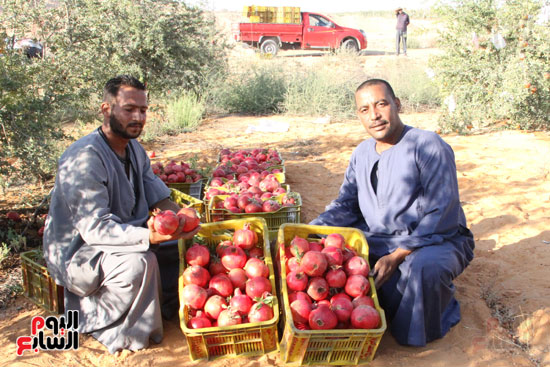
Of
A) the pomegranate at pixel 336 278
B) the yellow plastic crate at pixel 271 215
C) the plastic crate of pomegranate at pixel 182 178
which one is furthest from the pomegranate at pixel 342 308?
the plastic crate of pomegranate at pixel 182 178

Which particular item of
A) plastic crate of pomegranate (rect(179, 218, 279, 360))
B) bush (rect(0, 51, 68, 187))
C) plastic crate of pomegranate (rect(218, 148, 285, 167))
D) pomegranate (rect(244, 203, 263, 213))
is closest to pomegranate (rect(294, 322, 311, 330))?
plastic crate of pomegranate (rect(179, 218, 279, 360))

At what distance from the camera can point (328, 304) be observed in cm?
279

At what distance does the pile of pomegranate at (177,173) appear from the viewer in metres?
5.27

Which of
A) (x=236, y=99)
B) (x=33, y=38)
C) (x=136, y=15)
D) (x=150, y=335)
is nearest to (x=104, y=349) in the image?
(x=150, y=335)

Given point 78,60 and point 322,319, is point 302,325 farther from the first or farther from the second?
point 78,60

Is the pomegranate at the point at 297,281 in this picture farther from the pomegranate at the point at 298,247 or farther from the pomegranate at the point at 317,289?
the pomegranate at the point at 298,247

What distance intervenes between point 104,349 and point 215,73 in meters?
10.1

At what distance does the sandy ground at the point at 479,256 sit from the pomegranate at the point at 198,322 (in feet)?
0.87

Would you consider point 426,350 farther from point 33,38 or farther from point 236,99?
point 236,99

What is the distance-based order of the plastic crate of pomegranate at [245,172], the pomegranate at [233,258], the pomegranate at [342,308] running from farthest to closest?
the plastic crate of pomegranate at [245,172] → the pomegranate at [233,258] → the pomegranate at [342,308]

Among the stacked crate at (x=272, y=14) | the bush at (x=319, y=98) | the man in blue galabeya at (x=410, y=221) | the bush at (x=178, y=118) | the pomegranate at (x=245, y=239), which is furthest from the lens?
the stacked crate at (x=272, y=14)

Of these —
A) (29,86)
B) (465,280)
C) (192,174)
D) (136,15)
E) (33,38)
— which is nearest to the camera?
(465,280)

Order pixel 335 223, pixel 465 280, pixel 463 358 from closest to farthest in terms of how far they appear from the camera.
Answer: pixel 463 358
pixel 335 223
pixel 465 280

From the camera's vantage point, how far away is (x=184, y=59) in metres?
9.53
